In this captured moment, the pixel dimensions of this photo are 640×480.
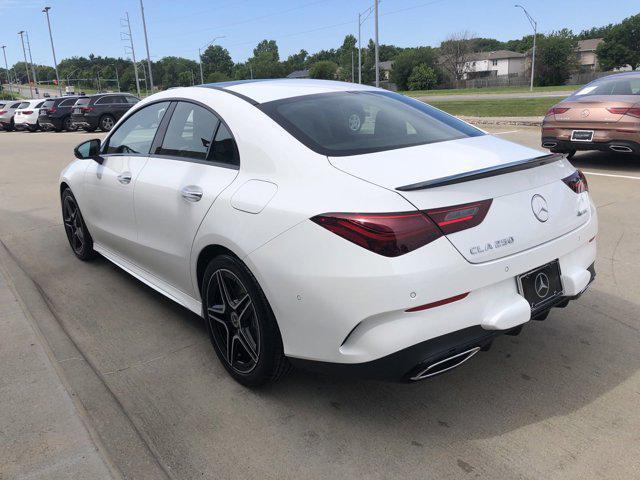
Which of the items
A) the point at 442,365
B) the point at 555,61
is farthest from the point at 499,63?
the point at 442,365

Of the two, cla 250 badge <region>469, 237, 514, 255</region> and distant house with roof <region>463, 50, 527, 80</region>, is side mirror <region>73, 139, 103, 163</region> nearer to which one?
cla 250 badge <region>469, 237, 514, 255</region>

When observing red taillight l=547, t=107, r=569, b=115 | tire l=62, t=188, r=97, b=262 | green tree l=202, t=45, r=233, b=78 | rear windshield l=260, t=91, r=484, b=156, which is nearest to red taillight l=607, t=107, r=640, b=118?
red taillight l=547, t=107, r=569, b=115

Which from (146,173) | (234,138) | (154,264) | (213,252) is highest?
(234,138)

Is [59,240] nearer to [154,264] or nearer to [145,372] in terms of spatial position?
[154,264]

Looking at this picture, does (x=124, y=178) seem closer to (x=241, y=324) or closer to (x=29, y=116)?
(x=241, y=324)

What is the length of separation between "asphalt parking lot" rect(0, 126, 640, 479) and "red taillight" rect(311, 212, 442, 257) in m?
0.92

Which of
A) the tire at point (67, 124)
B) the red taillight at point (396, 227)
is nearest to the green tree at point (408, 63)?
the tire at point (67, 124)

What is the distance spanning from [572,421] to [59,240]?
543 centimetres

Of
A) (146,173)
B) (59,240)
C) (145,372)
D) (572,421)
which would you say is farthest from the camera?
(59,240)

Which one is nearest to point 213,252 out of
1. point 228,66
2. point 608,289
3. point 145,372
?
point 145,372

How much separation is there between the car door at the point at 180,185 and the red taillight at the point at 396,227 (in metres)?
0.86

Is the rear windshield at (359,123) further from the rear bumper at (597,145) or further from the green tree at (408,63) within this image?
the green tree at (408,63)

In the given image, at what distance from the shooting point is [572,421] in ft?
8.43

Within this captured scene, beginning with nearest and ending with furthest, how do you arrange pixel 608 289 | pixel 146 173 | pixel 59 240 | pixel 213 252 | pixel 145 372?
pixel 213 252 < pixel 145 372 < pixel 146 173 < pixel 608 289 < pixel 59 240
